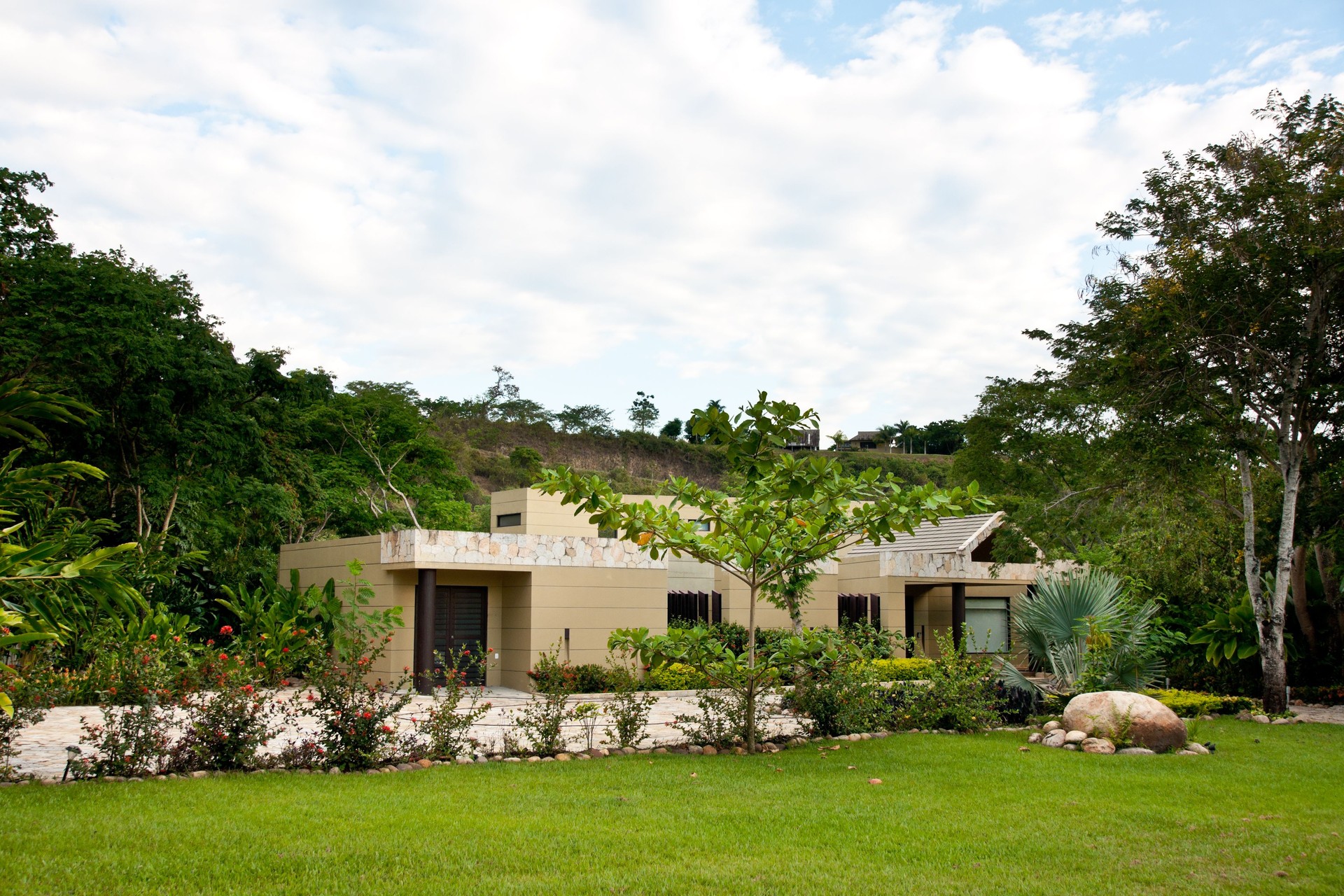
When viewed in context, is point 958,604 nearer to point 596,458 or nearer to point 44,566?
point 44,566

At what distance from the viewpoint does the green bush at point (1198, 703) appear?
14555mm

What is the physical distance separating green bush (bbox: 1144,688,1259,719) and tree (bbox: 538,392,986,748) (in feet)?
23.4

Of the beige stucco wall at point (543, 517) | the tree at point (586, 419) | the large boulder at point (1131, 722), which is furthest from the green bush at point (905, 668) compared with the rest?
the tree at point (586, 419)

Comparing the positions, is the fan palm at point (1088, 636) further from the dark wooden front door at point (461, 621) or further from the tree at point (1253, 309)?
the dark wooden front door at point (461, 621)

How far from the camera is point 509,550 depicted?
59.6ft

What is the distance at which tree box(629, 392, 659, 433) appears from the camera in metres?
78.6

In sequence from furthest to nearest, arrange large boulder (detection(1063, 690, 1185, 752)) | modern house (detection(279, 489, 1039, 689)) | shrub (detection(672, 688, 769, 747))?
modern house (detection(279, 489, 1039, 689))
large boulder (detection(1063, 690, 1185, 752))
shrub (detection(672, 688, 769, 747))

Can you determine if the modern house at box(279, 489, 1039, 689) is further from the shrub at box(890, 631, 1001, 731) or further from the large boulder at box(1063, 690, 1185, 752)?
the large boulder at box(1063, 690, 1185, 752)

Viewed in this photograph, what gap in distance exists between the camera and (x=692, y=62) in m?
12.1

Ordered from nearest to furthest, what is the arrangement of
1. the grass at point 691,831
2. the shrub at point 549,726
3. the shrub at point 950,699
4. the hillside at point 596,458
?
1. the grass at point 691,831
2. the shrub at point 549,726
3. the shrub at point 950,699
4. the hillside at point 596,458

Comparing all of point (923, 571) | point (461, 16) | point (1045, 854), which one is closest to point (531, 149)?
point (461, 16)

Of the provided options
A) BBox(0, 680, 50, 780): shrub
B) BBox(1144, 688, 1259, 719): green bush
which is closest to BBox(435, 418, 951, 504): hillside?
BBox(1144, 688, 1259, 719): green bush

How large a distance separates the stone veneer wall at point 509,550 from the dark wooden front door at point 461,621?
1.39 meters

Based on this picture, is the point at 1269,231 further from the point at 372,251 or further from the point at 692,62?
the point at 372,251
